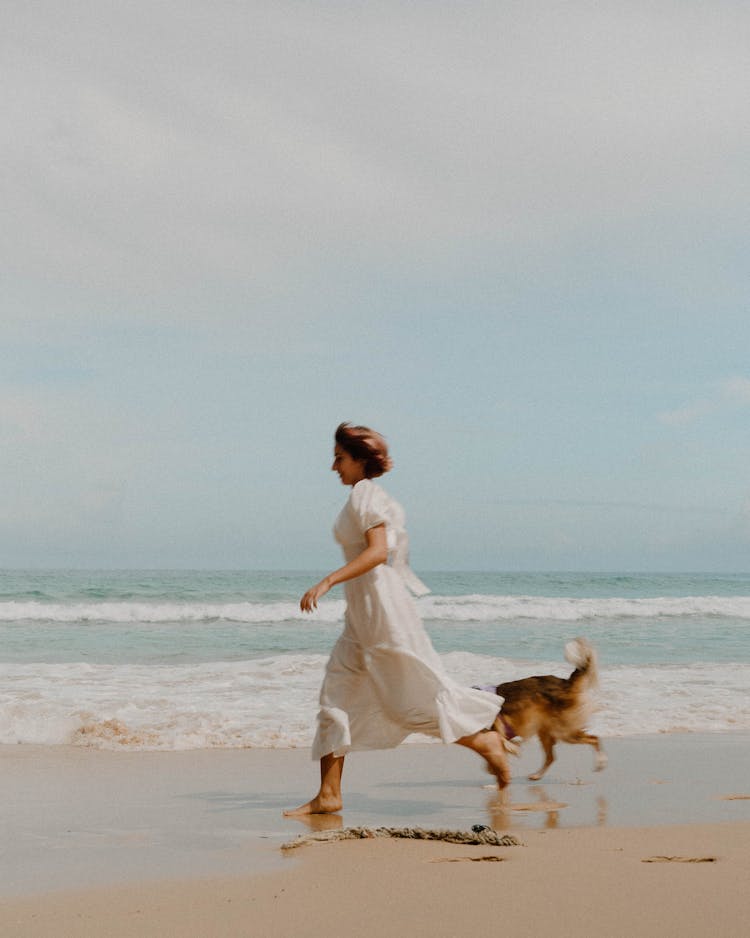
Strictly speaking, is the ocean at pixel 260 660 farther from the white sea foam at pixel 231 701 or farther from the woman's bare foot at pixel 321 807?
the woman's bare foot at pixel 321 807

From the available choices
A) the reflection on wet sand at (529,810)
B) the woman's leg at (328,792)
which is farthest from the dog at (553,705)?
the woman's leg at (328,792)

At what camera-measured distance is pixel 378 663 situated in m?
5.08

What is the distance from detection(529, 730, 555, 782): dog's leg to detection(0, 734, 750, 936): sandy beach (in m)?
0.16

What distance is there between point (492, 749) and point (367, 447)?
175 centimetres

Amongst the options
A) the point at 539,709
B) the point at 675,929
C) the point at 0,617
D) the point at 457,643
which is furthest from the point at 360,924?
the point at 0,617

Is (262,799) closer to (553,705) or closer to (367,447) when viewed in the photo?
(553,705)

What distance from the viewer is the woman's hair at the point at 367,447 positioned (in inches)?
205

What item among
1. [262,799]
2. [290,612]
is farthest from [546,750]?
[290,612]

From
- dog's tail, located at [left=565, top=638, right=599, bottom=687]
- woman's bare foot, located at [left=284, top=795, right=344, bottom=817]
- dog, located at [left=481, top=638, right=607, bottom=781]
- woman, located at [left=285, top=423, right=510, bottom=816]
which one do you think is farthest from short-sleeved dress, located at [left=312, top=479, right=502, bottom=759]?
dog's tail, located at [left=565, top=638, right=599, bottom=687]

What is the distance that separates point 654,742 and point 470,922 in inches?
205

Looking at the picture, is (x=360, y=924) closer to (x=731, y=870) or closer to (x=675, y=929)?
(x=675, y=929)

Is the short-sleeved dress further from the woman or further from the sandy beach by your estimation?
the sandy beach

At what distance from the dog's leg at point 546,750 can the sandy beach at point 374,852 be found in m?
0.16

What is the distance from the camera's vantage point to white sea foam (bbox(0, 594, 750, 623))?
86.9 ft
